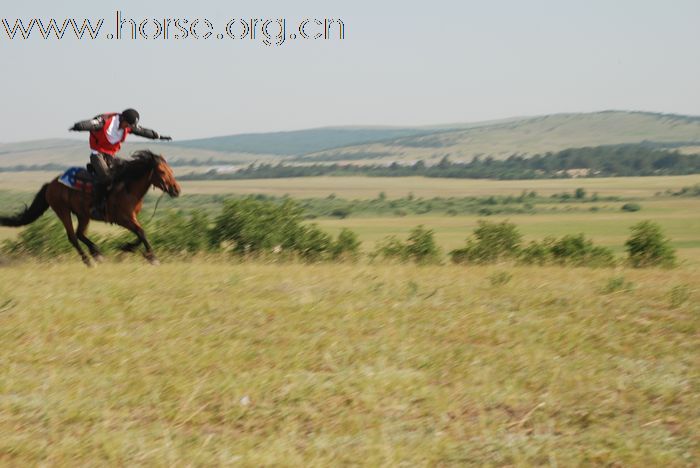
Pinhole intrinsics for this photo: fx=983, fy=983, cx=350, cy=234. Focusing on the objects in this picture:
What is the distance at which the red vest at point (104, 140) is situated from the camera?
17219mm

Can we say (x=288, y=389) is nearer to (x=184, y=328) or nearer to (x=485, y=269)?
(x=184, y=328)

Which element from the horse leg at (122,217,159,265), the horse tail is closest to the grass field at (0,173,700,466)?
the horse leg at (122,217,159,265)

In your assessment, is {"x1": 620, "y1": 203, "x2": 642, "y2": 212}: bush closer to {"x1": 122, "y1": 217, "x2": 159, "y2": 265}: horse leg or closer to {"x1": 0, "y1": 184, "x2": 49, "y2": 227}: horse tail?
{"x1": 0, "y1": 184, "x2": 49, "y2": 227}: horse tail

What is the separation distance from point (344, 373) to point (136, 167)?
30.7 feet

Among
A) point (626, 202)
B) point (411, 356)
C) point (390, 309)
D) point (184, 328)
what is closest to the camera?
point (411, 356)

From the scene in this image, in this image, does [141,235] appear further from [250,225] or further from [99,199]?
[250,225]

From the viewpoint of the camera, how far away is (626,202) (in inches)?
5281

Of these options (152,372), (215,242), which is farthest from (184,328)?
(215,242)

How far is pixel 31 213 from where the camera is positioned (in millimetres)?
19125

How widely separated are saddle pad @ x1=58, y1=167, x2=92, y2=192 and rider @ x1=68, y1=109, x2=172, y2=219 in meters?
0.23

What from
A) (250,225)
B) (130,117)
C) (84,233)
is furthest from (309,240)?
(130,117)

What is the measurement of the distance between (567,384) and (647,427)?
109 centimetres

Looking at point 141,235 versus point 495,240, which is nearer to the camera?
point 141,235

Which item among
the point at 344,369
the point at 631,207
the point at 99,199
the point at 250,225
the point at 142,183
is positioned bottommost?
the point at 631,207
